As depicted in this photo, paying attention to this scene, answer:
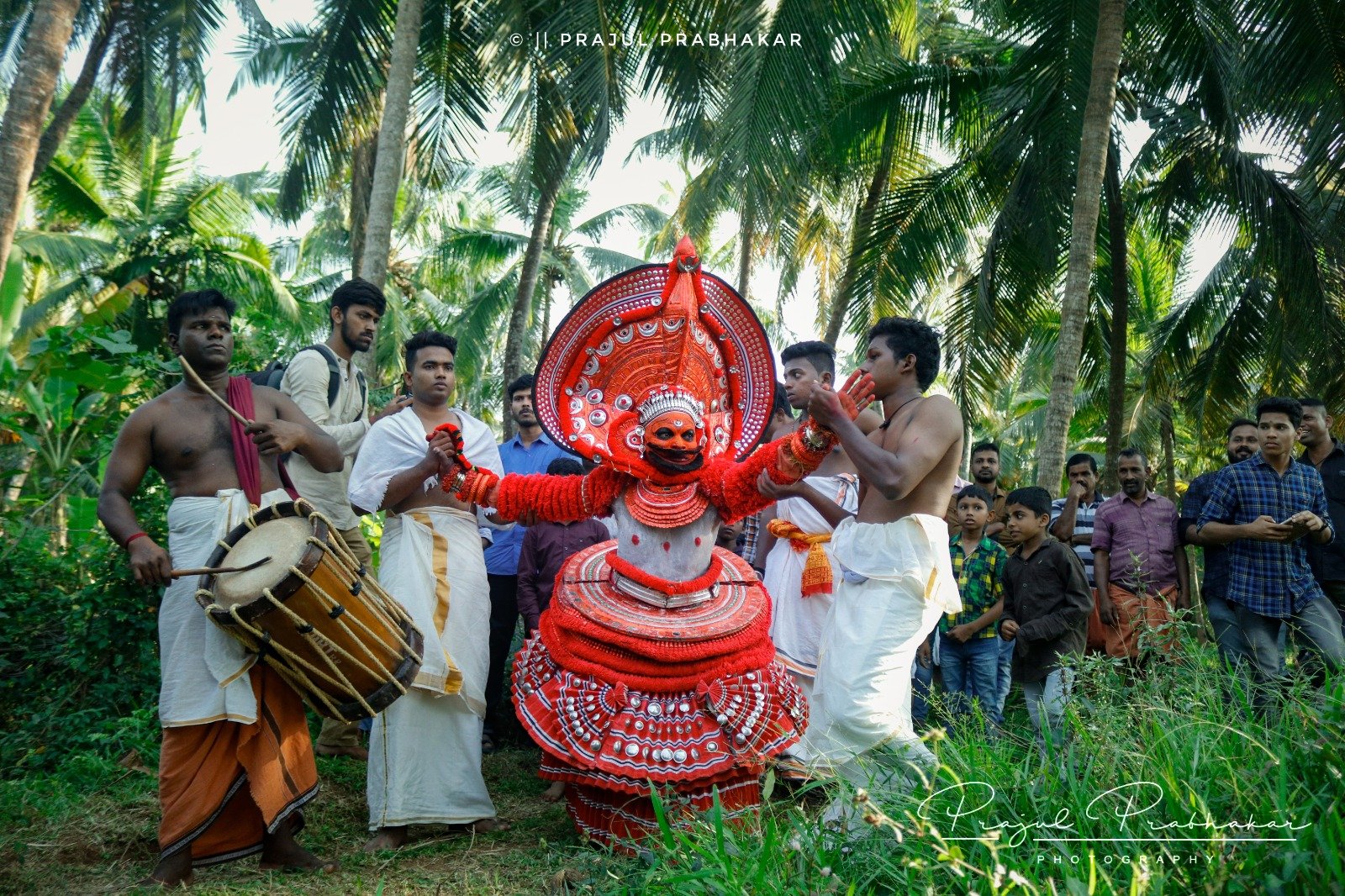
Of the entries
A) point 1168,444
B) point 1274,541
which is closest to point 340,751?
point 1274,541

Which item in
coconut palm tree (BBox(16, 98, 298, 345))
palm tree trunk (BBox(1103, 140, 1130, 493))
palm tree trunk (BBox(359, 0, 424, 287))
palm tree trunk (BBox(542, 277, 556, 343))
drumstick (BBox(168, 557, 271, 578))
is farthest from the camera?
palm tree trunk (BBox(542, 277, 556, 343))

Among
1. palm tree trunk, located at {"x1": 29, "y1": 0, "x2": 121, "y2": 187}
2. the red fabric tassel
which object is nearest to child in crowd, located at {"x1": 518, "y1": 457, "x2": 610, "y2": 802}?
the red fabric tassel

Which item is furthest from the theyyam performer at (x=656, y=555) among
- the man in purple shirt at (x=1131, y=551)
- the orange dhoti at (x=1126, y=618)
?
the man in purple shirt at (x=1131, y=551)

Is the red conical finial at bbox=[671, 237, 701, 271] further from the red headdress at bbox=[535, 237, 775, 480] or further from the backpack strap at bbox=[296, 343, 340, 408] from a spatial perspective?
the backpack strap at bbox=[296, 343, 340, 408]

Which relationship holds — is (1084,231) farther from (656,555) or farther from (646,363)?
(656,555)

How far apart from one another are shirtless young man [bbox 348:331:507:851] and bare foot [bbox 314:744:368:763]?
1.19 meters

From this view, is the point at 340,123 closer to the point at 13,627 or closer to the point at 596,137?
the point at 596,137

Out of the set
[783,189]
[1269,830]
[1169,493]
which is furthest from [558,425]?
[1169,493]

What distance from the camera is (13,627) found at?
607 cm

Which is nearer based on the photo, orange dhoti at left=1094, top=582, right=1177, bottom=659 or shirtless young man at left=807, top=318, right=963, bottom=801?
shirtless young man at left=807, top=318, right=963, bottom=801

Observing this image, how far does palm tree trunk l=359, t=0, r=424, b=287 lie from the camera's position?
833 cm

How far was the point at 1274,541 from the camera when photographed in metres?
5.89

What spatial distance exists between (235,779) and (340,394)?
2050 millimetres

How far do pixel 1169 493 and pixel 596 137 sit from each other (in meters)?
14.6
